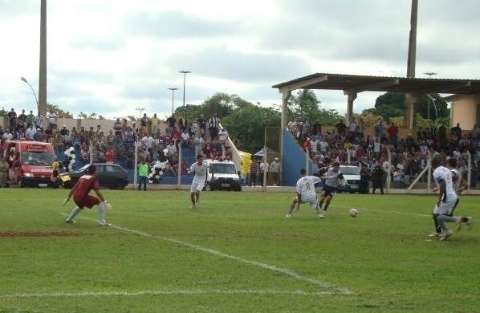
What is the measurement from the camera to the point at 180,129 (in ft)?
168

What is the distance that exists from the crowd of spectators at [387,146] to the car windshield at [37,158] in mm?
14246

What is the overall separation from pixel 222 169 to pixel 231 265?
34257 millimetres

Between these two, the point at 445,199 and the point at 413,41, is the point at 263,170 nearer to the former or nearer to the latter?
the point at 413,41

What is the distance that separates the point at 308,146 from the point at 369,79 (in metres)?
5.26

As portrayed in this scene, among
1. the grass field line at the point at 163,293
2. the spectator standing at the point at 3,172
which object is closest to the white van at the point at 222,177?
the spectator standing at the point at 3,172

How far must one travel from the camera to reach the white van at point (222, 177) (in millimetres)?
47031

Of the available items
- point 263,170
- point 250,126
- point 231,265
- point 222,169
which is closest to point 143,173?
point 222,169

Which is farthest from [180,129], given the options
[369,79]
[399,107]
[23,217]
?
[399,107]

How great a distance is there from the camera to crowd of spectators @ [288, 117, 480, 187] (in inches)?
1921

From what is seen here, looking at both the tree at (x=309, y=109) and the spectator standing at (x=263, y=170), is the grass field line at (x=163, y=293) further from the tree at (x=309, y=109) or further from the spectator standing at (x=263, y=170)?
the tree at (x=309, y=109)

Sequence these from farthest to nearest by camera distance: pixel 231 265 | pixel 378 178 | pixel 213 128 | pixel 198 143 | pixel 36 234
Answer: pixel 213 128 < pixel 198 143 < pixel 378 178 < pixel 36 234 < pixel 231 265

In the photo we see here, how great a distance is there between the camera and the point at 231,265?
13.5 m

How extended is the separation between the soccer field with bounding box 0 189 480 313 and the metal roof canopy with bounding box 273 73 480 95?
1064 inches

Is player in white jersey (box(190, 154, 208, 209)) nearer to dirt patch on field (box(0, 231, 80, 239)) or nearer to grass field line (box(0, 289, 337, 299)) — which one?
dirt patch on field (box(0, 231, 80, 239))
